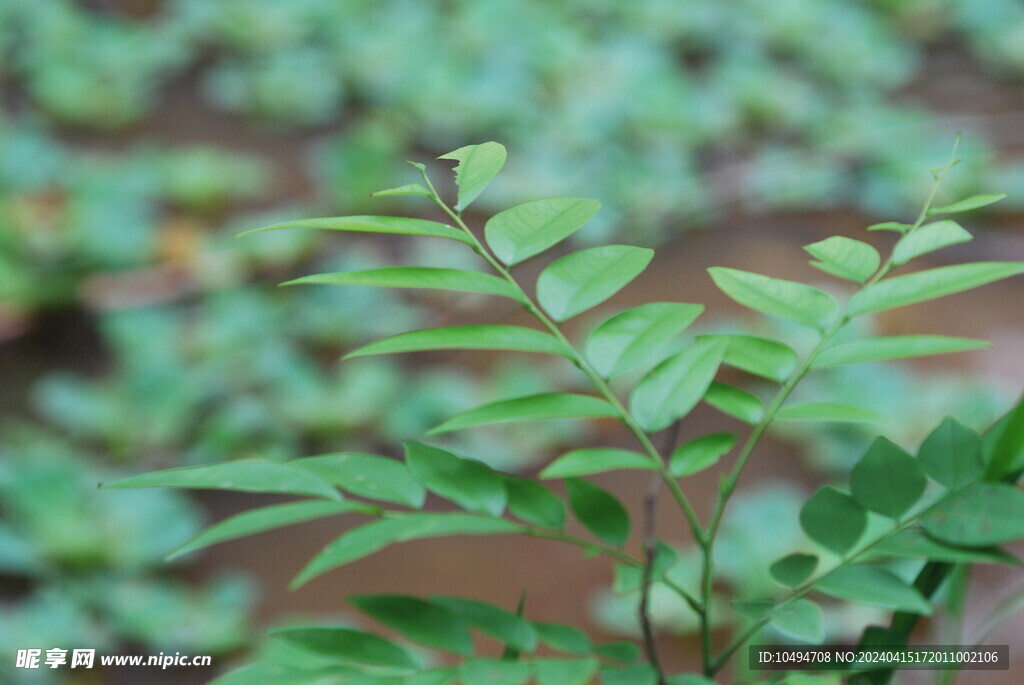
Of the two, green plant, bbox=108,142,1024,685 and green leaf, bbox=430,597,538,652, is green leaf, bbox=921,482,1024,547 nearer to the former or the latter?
green plant, bbox=108,142,1024,685

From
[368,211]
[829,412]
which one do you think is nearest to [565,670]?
[829,412]

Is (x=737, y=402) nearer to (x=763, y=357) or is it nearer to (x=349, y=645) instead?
(x=763, y=357)

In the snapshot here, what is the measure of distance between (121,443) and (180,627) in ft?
0.92

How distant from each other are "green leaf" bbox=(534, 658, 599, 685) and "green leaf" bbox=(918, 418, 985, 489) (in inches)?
4.9

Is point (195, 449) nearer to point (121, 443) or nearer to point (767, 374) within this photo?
point (121, 443)

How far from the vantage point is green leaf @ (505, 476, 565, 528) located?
34 centimetres

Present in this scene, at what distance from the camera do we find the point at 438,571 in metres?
1.06

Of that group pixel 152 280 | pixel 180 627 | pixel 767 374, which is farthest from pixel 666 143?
pixel 767 374

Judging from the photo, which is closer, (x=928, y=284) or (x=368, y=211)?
(x=928, y=284)

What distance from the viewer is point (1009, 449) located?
0.32 m

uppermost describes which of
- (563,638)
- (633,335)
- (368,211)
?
(633,335)

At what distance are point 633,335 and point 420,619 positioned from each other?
119 millimetres

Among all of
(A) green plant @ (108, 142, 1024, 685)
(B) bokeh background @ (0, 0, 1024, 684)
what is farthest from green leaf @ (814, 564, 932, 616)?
(B) bokeh background @ (0, 0, 1024, 684)

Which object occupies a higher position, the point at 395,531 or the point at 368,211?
the point at 395,531
